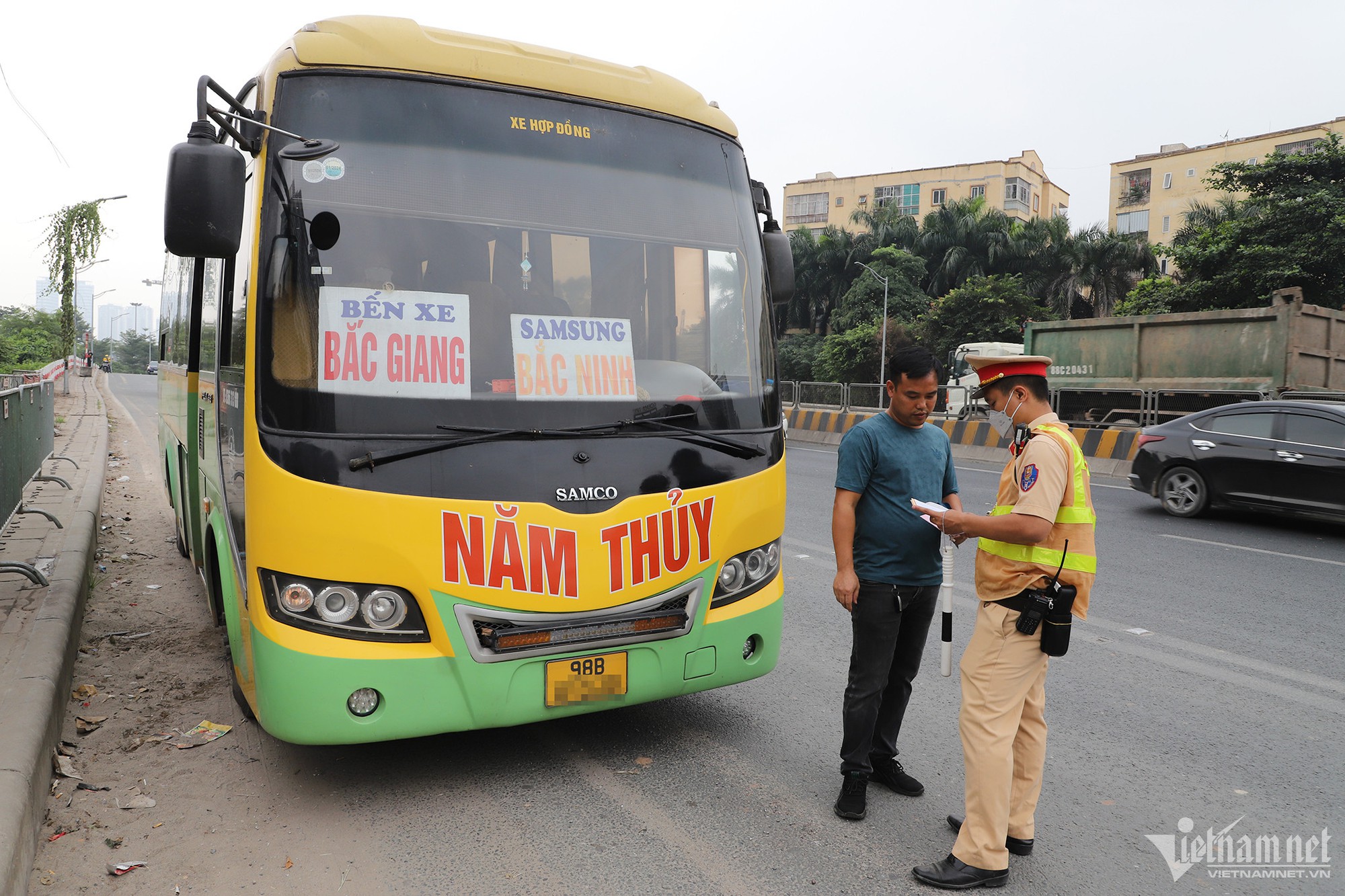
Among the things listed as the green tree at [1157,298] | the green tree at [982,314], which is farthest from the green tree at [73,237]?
the green tree at [982,314]

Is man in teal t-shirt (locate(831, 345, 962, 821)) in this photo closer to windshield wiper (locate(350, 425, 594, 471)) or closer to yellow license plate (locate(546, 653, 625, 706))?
yellow license plate (locate(546, 653, 625, 706))

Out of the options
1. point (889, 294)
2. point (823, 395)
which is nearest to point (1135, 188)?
point (889, 294)

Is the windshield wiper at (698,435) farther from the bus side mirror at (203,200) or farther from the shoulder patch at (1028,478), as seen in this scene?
the bus side mirror at (203,200)

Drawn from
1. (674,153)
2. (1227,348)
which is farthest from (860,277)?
(674,153)

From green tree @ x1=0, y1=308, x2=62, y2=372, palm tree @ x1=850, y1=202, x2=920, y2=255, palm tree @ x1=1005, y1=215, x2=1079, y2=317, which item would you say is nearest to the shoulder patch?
green tree @ x1=0, y1=308, x2=62, y2=372

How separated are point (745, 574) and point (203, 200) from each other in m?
2.50

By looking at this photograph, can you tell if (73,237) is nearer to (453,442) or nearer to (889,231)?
(453,442)

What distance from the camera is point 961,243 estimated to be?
5719cm

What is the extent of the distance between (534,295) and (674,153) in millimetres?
980

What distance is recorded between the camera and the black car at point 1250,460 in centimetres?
959

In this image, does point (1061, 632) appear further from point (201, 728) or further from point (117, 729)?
point (117, 729)

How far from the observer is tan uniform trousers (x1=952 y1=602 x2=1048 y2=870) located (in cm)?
310

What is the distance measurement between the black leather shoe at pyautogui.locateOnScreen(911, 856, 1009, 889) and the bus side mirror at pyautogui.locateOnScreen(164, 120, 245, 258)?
10.4 ft

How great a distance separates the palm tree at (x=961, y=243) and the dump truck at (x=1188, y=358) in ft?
122
